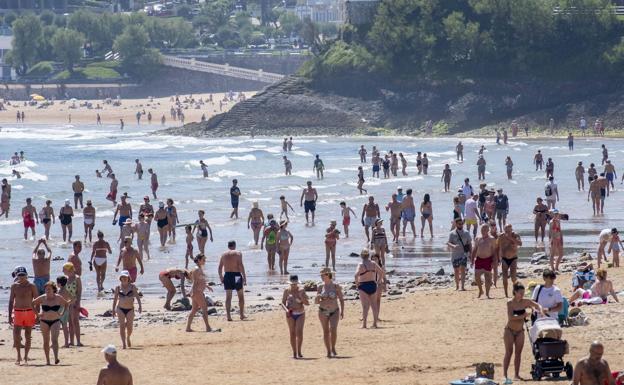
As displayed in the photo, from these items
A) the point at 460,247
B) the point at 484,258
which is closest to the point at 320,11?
the point at 460,247

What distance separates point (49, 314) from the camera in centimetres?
1667

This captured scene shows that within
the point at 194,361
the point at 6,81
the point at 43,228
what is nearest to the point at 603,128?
the point at 43,228

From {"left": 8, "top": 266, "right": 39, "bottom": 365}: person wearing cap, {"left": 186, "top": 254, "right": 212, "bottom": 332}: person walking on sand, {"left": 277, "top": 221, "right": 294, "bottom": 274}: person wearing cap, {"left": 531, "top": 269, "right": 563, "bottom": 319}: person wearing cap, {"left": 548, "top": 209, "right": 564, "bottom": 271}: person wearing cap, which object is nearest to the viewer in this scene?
{"left": 531, "top": 269, "right": 563, "bottom": 319}: person wearing cap

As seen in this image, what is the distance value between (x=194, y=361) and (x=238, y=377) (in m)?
1.26

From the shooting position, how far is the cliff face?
260 feet

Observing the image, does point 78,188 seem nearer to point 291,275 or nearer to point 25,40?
point 291,275

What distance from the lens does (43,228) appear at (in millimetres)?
34062

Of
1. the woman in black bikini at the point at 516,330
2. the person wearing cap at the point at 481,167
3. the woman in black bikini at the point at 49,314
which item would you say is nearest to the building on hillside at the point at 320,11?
the person wearing cap at the point at 481,167

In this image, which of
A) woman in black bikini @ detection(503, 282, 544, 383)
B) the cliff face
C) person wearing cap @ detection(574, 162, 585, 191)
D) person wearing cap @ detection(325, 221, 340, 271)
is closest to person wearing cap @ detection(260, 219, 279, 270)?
person wearing cap @ detection(325, 221, 340, 271)

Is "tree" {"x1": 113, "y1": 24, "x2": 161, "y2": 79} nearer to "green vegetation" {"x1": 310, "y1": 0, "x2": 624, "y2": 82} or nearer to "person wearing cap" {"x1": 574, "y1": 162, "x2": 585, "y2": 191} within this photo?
"green vegetation" {"x1": 310, "y1": 0, "x2": 624, "y2": 82}

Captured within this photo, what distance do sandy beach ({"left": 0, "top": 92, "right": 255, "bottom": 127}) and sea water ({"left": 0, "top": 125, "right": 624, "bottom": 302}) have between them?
1407cm

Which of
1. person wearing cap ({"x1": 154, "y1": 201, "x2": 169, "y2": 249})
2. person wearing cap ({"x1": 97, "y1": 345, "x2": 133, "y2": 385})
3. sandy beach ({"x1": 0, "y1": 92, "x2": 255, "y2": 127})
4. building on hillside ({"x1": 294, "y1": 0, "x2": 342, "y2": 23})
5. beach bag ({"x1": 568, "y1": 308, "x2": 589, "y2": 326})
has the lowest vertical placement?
sandy beach ({"x1": 0, "y1": 92, "x2": 255, "y2": 127})

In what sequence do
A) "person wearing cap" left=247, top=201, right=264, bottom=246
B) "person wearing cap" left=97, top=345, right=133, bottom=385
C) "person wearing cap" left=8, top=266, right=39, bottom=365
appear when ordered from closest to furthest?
"person wearing cap" left=97, top=345, right=133, bottom=385
"person wearing cap" left=8, top=266, right=39, bottom=365
"person wearing cap" left=247, top=201, right=264, bottom=246

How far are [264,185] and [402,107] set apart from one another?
37.0m
